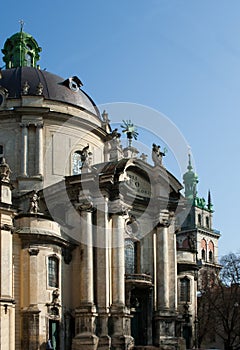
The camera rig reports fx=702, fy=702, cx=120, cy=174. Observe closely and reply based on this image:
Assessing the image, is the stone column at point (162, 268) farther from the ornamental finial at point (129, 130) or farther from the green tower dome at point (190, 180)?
the green tower dome at point (190, 180)

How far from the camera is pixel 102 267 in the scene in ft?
149

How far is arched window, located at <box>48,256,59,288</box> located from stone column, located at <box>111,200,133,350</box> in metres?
4.10

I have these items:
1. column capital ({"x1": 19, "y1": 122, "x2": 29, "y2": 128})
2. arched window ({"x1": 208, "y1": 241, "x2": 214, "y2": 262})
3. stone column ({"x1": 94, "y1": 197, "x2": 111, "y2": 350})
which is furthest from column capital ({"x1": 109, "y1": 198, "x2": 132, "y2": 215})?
arched window ({"x1": 208, "y1": 241, "x2": 214, "y2": 262})

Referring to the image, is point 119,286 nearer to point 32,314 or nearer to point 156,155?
point 32,314

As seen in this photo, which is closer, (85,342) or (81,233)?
(85,342)

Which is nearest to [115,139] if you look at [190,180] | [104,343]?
[104,343]

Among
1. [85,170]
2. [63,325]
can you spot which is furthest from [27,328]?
[85,170]

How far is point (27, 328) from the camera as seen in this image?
41.0 metres

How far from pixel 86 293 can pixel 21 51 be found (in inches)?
1021

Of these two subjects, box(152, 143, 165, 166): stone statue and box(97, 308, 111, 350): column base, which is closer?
box(97, 308, 111, 350): column base

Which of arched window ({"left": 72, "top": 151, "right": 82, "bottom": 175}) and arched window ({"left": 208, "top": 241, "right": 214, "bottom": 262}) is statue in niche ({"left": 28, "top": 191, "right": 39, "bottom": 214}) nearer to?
arched window ({"left": 72, "top": 151, "right": 82, "bottom": 175})

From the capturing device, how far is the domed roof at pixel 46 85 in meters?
54.1

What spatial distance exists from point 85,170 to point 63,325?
33.1ft

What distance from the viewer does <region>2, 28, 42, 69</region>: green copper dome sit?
6142 centimetres
